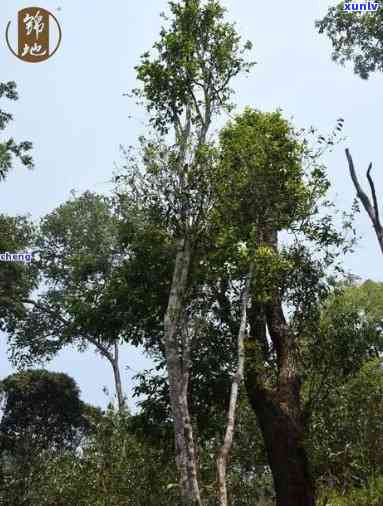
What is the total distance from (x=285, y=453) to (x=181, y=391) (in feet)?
11.1

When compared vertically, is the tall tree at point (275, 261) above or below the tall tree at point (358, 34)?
below

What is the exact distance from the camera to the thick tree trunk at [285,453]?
16250mm

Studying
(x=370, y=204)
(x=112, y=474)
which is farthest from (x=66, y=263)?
(x=370, y=204)

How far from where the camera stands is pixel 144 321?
2033 cm

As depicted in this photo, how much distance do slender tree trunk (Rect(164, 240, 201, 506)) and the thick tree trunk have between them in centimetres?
247

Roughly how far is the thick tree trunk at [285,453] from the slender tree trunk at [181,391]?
2.47 metres

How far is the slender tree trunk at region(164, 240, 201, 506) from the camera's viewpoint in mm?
14539

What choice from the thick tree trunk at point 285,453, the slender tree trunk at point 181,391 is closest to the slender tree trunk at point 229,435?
the slender tree trunk at point 181,391

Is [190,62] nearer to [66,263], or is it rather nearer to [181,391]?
[181,391]

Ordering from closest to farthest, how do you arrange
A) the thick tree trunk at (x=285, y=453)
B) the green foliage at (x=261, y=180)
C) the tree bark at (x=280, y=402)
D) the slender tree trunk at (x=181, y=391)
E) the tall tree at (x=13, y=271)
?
the slender tree trunk at (x=181, y=391)
the thick tree trunk at (x=285, y=453)
the tree bark at (x=280, y=402)
the green foliage at (x=261, y=180)
the tall tree at (x=13, y=271)

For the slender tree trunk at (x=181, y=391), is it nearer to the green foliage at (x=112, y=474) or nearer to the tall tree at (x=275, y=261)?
the tall tree at (x=275, y=261)

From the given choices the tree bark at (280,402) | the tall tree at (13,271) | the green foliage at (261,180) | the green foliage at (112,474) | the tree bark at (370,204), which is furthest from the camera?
the tall tree at (13,271)

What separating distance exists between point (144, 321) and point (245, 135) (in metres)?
6.77

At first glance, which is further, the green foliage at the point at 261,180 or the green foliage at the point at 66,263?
the green foliage at the point at 66,263
